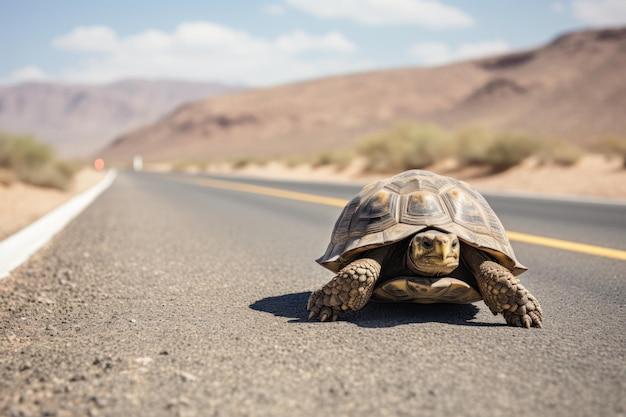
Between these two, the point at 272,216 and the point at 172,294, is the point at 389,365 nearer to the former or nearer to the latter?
the point at 172,294

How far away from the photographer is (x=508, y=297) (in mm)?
3637

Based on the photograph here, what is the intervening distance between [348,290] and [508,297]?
1.08 meters

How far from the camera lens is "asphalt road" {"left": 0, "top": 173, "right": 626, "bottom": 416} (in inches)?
97.7

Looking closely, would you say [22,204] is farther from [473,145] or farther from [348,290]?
[473,145]

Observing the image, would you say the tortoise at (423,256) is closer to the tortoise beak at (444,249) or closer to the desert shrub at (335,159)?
the tortoise beak at (444,249)

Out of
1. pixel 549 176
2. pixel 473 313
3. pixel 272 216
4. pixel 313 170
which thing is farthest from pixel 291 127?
pixel 473 313

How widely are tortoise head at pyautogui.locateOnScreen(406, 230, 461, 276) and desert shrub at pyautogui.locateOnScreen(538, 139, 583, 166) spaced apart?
71.1 ft

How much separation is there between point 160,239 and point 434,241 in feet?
19.0

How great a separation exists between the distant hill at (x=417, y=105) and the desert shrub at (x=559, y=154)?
39.2 m

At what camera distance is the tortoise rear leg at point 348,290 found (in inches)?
144

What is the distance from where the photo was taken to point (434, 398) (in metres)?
2.50

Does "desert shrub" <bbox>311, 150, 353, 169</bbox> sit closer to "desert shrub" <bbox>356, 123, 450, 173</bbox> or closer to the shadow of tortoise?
"desert shrub" <bbox>356, 123, 450, 173</bbox>

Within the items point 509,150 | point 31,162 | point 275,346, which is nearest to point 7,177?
point 31,162

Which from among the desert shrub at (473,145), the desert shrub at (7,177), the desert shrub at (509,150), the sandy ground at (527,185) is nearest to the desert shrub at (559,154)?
the sandy ground at (527,185)
